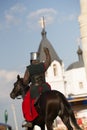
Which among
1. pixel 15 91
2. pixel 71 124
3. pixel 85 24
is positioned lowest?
pixel 71 124

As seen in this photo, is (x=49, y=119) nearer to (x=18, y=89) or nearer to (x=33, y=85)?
(x=33, y=85)

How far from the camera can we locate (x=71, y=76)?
7481 cm

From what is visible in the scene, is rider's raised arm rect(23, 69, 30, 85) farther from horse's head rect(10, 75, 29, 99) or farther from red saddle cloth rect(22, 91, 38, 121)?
red saddle cloth rect(22, 91, 38, 121)

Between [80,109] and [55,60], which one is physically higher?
[55,60]

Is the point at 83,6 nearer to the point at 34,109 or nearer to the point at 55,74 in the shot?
the point at 34,109

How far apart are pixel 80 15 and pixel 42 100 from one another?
17.6 meters

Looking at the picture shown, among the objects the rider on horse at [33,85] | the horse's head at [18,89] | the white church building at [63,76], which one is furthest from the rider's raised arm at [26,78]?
the white church building at [63,76]

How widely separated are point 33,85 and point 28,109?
456 millimetres

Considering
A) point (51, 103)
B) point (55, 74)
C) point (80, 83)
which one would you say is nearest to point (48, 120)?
point (51, 103)

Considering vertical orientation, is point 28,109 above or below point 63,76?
below

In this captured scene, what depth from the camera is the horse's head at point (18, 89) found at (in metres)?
8.07

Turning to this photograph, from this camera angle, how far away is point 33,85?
25.5 ft

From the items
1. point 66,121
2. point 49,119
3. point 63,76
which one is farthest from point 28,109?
point 63,76

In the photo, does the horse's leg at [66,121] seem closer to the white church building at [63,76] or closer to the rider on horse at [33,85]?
the rider on horse at [33,85]
